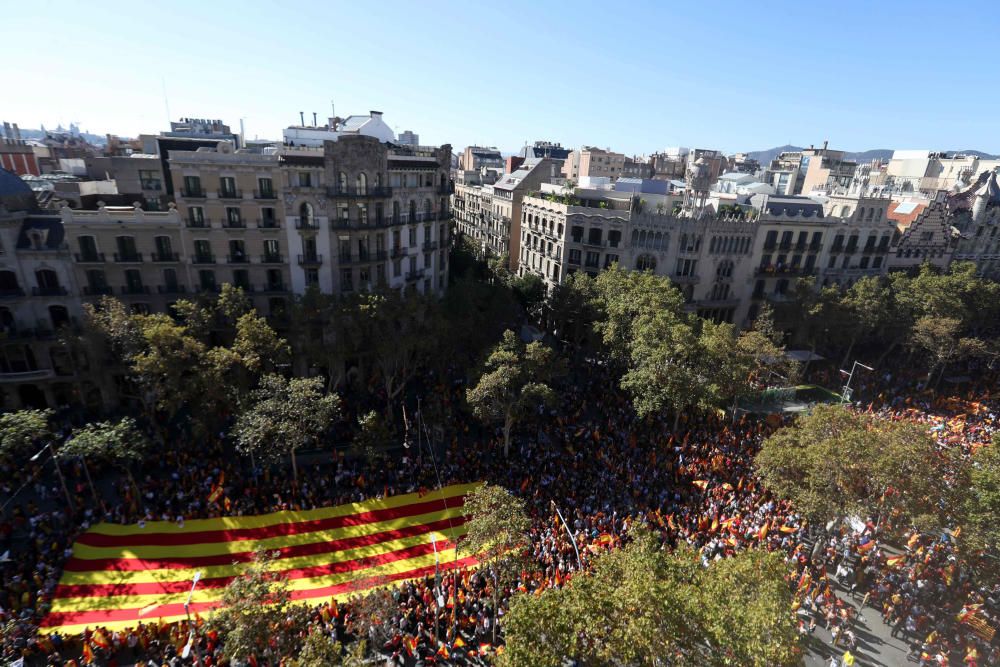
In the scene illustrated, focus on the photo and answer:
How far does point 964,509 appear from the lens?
2670 cm

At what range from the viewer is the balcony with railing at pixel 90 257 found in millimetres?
39688

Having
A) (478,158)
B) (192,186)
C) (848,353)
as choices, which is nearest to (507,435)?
(192,186)

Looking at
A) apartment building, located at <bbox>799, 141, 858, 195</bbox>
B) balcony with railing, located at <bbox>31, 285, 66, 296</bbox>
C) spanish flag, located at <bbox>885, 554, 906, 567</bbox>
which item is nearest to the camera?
spanish flag, located at <bbox>885, 554, 906, 567</bbox>

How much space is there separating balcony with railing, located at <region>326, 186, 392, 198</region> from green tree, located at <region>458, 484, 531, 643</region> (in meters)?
31.0

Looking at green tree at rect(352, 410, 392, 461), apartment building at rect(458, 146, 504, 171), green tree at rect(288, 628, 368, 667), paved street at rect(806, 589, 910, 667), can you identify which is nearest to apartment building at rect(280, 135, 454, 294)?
green tree at rect(352, 410, 392, 461)

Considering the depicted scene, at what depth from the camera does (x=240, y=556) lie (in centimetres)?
2762

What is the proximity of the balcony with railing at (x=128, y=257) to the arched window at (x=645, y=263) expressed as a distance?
49.5 meters

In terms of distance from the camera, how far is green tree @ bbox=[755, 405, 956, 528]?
26.4m

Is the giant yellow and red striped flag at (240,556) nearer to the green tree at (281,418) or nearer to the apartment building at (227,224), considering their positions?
the green tree at (281,418)

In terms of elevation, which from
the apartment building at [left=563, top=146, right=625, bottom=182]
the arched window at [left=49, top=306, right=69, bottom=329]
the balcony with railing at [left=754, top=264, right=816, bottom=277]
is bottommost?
the arched window at [left=49, top=306, right=69, bottom=329]

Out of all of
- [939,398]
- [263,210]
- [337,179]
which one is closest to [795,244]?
[939,398]

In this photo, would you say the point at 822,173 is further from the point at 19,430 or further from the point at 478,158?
the point at 19,430

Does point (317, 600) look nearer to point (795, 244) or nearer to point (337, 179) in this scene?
point (337, 179)

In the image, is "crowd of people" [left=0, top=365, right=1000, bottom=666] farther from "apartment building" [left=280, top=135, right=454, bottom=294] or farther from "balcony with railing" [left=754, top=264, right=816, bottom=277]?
"balcony with railing" [left=754, top=264, right=816, bottom=277]
